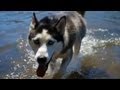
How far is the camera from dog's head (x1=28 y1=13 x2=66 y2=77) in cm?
319

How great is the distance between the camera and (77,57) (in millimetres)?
5242

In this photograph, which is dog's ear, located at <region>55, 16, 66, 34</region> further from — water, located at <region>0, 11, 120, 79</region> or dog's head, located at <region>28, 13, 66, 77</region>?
water, located at <region>0, 11, 120, 79</region>

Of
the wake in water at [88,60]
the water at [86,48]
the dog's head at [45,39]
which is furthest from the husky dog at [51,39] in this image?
the water at [86,48]

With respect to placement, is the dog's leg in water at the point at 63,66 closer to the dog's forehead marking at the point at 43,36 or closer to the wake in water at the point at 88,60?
the wake in water at the point at 88,60

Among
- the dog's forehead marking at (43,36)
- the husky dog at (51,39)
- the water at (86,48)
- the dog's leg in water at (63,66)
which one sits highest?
the dog's forehead marking at (43,36)

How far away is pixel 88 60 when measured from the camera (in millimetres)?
5160

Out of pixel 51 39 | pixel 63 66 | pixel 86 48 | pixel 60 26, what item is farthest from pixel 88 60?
pixel 51 39

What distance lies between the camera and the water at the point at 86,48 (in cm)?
464

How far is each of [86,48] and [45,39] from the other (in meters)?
2.51

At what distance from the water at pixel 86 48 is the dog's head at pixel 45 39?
1.09 m

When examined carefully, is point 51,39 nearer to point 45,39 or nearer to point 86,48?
point 45,39
